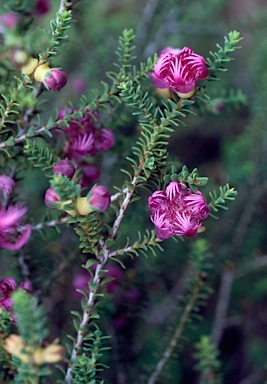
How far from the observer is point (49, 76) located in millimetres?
799

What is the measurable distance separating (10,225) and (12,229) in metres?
0.04

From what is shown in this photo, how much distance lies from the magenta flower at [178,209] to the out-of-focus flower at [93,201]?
0.27ft

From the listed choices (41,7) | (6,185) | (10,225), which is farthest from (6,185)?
(41,7)

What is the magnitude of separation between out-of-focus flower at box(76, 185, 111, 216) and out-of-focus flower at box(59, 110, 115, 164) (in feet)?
0.60

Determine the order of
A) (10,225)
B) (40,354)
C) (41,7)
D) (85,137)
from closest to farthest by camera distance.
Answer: (40,354) → (10,225) → (85,137) → (41,7)

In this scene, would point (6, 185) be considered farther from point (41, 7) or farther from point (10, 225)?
point (41, 7)

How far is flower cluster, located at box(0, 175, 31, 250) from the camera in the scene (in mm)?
756

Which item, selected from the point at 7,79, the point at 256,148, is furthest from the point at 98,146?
the point at 256,148

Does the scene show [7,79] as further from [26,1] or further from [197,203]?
[197,203]

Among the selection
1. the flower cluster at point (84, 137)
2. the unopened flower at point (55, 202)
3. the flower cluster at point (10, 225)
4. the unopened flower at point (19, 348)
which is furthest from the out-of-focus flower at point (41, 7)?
the unopened flower at point (19, 348)

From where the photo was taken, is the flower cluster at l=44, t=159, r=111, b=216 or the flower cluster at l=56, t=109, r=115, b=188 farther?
the flower cluster at l=56, t=109, r=115, b=188

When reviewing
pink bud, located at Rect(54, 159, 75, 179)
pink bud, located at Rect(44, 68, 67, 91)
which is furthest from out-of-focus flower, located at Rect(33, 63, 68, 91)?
pink bud, located at Rect(54, 159, 75, 179)

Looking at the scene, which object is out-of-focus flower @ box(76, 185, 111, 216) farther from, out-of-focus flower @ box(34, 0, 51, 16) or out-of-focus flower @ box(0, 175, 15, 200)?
out-of-focus flower @ box(34, 0, 51, 16)

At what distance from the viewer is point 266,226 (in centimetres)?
186
